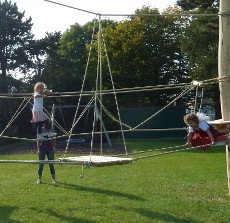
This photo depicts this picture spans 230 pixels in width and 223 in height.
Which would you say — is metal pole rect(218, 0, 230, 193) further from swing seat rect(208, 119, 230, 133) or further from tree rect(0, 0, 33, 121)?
tree rect(0, 0, 33, 121)

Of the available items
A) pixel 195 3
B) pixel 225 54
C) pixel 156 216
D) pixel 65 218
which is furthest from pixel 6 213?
pixel 195 3

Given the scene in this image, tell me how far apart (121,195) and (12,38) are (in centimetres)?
2275

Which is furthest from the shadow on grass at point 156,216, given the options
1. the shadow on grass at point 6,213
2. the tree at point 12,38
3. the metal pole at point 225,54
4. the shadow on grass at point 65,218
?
the tree at point 12,38

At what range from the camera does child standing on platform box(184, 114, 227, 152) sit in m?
7.05

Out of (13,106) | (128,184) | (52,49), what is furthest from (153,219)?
(52,49)

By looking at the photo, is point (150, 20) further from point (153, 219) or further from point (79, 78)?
point (153, 219)

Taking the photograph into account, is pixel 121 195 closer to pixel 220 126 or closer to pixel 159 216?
pixel 159 216

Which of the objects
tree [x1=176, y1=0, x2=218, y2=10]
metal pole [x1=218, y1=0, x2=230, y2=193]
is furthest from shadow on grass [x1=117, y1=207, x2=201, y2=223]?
tree [x1=176, y1=0, x2=218, y2=10]

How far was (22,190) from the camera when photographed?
364 inches

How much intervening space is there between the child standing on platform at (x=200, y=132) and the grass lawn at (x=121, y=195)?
→ 1162 mm

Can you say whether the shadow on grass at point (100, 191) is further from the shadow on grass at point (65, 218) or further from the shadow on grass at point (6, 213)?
the shadow on grass at point (6, 213)

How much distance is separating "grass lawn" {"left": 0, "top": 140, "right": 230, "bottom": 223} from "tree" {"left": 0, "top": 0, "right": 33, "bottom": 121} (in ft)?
57.5

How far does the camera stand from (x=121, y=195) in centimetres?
855

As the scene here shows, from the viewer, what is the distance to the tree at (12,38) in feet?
94.9
